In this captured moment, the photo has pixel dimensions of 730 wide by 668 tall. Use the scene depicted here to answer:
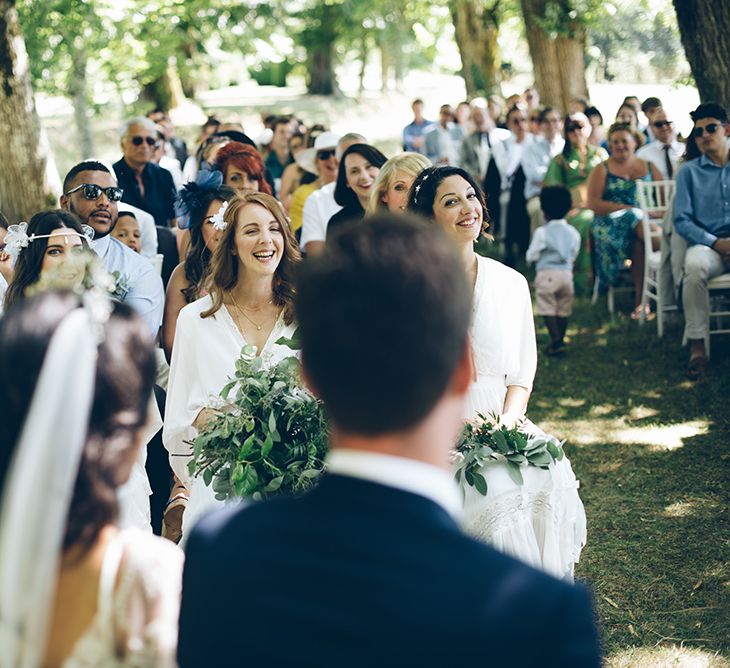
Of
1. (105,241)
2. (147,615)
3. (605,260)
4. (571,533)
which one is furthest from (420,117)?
(147,615)

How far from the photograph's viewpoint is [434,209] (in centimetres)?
471

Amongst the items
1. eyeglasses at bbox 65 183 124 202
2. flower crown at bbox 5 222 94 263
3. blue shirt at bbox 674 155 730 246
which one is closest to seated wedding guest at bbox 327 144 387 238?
eyeglasses at bbox 65 183 124 202

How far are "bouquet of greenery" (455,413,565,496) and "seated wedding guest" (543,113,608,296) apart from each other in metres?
7.22

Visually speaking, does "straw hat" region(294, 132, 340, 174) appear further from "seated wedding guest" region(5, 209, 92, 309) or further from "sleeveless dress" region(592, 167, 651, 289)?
"seated wedding guest" region(5, 209, 92, 309)

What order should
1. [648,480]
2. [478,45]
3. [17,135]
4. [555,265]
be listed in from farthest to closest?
[478,45] < [17,135] < [555,265] < [648,480]

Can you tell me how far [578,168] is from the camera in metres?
11.3

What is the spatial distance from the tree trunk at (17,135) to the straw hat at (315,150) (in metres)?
2.90

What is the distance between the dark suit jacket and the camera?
4.46 feet

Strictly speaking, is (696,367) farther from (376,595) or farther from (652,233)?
(376,595)

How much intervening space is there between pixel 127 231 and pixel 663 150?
604 centimetres

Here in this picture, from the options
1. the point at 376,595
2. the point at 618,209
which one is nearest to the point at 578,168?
the point at 618,209

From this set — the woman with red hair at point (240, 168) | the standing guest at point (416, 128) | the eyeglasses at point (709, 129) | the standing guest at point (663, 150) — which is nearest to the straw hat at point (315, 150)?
the woman with red hair at point (240, 168)

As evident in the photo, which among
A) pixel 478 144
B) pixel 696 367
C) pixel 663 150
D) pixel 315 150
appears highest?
pixel 478 144

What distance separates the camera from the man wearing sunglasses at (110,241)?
5602 millimetres
